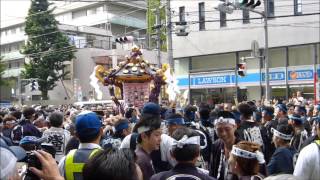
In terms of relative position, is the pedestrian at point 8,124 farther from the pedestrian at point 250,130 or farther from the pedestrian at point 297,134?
the pedestrian at point 297,134

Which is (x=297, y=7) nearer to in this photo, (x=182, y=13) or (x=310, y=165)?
(x=182, y=13)

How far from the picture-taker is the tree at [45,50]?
43.2m

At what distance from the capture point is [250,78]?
31.1 meters

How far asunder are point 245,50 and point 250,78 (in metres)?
2.10

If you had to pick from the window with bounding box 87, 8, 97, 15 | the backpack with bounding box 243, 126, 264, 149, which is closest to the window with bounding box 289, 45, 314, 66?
the backpack with bounding box 243, 126, 264, 149

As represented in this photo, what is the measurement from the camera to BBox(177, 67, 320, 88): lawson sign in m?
28.9

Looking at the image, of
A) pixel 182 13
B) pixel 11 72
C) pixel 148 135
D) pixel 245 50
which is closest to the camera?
pixel 148 135

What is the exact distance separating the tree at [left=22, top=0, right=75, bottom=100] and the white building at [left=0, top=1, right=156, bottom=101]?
2.53m

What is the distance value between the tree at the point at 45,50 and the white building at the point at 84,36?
2.53 meters

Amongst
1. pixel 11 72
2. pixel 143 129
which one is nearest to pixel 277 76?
pixel 143 129

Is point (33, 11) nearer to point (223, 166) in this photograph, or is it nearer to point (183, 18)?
point (183, 18)

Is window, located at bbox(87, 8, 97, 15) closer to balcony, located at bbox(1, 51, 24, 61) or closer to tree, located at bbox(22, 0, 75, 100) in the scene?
balcony, located at bbox(1, 51, 24, 61)

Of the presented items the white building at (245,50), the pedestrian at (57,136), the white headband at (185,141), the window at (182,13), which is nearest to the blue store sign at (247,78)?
the white building at (245,50)

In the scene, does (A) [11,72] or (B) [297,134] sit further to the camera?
(A) [11,72]
